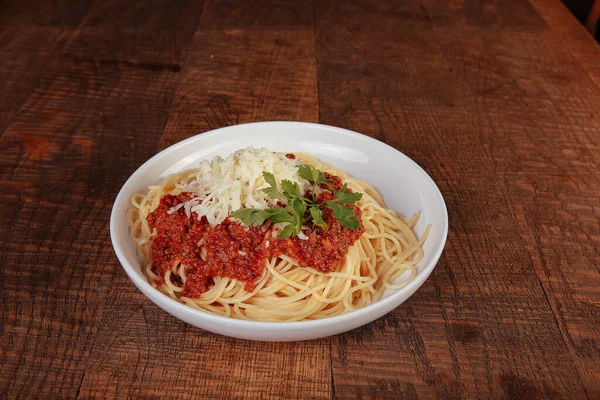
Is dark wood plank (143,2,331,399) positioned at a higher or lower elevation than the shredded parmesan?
lower

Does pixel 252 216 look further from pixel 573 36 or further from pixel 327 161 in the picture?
pixel 573 36

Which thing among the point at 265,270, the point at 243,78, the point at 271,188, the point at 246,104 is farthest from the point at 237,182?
Answer: the point at 243,78

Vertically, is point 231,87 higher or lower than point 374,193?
lower

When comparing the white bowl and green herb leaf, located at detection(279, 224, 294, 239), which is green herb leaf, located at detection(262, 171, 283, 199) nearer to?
green herb leaf, located at detection(279, 224, 294, 239)

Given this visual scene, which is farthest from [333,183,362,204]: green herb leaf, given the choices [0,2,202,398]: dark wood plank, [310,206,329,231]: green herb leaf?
[0,2,202,398]: dark wood plank

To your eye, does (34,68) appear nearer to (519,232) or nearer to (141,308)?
(141,308)

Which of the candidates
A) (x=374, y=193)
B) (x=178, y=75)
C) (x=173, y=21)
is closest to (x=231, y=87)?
(x=178, y=75)
